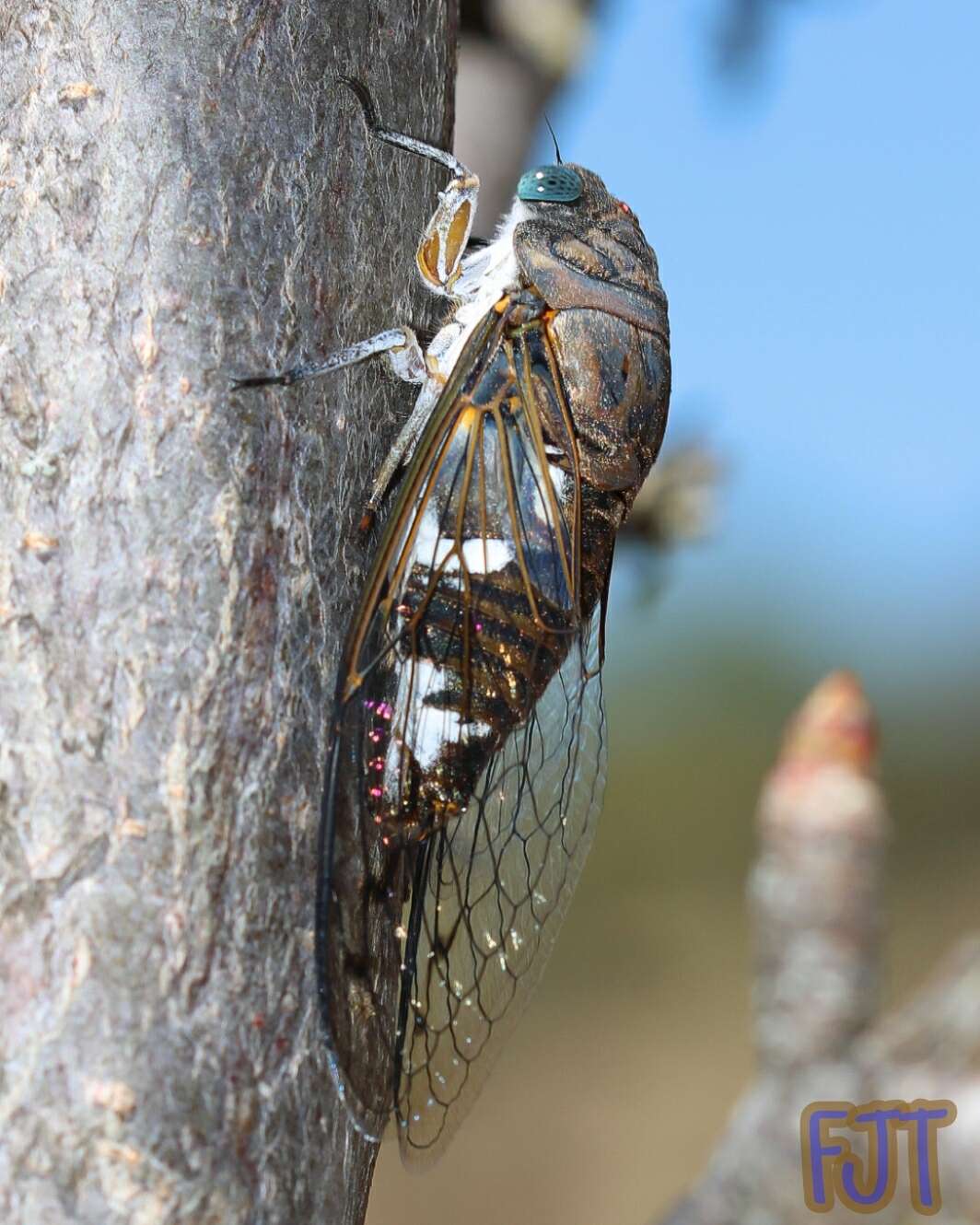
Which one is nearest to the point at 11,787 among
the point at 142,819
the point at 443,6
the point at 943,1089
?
the point at 142,819

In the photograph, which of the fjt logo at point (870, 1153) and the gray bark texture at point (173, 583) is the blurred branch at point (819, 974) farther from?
the gray bark texture at point (173, 583)

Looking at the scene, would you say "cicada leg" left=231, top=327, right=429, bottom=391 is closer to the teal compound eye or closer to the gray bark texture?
the gray bark texture

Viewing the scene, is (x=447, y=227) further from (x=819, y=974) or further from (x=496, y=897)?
(x=819, y=974)

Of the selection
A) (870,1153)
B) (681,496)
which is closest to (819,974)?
(870,1153)

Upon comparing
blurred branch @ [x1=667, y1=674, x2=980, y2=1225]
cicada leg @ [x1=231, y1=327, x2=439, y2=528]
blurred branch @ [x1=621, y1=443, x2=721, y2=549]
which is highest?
blurred branch @ [x1=621, y1=443, x2=721, y2=549]

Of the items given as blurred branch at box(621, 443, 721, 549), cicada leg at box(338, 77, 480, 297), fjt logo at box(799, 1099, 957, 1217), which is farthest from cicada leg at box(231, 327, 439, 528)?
blurred branch at box(621, 443, 721, 549)
